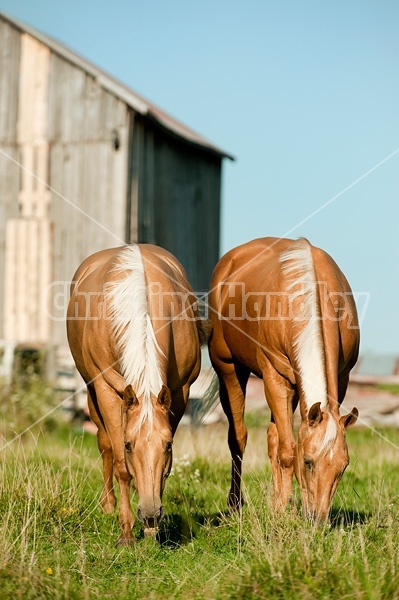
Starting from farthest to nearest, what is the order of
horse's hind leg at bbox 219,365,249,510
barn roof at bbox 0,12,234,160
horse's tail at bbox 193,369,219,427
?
barn roof at bbox 0,12,234,160
horse's tail at bbox 193,369,219,427
horse's hind leg at bbox 219,365,249,510

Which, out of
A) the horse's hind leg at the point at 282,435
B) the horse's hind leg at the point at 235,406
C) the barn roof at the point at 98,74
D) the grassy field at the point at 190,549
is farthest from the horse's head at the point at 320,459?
the barn roof at the point at 98,74

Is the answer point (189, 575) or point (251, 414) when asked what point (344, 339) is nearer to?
point (189, 575)

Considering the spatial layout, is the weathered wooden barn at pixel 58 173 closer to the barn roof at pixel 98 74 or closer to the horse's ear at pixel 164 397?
the barn roof at pixel 98 74

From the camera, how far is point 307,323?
18.4 feet

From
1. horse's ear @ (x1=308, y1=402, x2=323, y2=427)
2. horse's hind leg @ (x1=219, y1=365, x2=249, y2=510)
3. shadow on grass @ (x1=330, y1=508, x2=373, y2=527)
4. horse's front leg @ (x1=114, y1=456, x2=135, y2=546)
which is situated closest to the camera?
horse's ear @ (x1=308, y1=402, x2=323, y2=427)

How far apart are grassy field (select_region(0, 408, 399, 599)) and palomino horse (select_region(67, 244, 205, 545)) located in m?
0.32

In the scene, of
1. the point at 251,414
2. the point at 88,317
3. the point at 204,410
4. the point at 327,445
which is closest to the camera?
the point at 327,445

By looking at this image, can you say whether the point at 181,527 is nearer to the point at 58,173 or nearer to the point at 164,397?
the point at 164,397

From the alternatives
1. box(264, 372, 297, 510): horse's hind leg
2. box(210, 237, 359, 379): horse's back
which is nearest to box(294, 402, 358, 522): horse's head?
box(210, 237, 359, 379): horse's back

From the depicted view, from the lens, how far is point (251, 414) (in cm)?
1338

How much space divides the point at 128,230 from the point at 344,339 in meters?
7.98

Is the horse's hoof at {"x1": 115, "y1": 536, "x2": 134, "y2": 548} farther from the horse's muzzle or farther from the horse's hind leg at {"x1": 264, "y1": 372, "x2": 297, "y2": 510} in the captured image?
the horse's hind leg at {"x1": 264, "y1": 372, "x2": 297, "y2": 510}

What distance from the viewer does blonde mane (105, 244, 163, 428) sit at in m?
5.17

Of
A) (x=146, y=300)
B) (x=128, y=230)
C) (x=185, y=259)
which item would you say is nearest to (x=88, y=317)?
(x=146, y=300)
